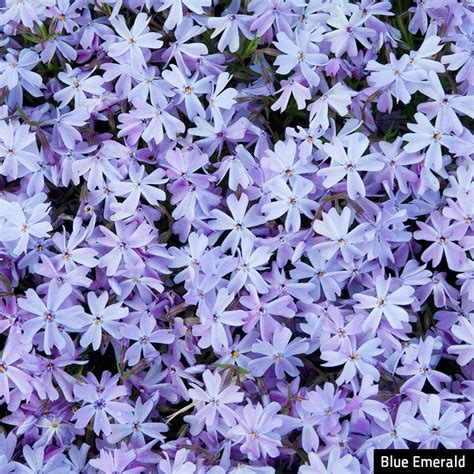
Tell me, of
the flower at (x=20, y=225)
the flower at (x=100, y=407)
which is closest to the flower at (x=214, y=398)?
the flower at (x=100, y=407)

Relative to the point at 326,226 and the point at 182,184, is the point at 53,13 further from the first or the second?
the point at 326,226

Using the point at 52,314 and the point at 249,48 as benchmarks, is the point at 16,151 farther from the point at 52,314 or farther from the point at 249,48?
the point at 249,48

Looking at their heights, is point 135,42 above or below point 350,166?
above

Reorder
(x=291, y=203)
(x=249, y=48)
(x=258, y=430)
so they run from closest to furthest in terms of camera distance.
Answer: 1. (x=258, y=430)
2. (x=291, y=203)
3. (x=249, y=48)

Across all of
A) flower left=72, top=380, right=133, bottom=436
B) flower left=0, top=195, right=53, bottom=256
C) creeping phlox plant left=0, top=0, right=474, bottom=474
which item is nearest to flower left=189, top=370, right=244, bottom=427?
creeping phlox plant left=0, top=0, right=474, bottom=474

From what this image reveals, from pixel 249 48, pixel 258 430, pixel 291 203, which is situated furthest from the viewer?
pixel 249 48

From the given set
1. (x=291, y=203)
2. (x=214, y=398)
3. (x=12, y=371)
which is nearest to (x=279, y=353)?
(x=214, y=398)

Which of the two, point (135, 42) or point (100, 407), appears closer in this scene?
point (100, 407)

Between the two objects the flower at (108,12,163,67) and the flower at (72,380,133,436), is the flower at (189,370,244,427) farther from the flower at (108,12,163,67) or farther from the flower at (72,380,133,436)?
the flower at (108,12,163,67)

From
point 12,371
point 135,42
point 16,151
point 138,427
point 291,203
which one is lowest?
point 138,427
